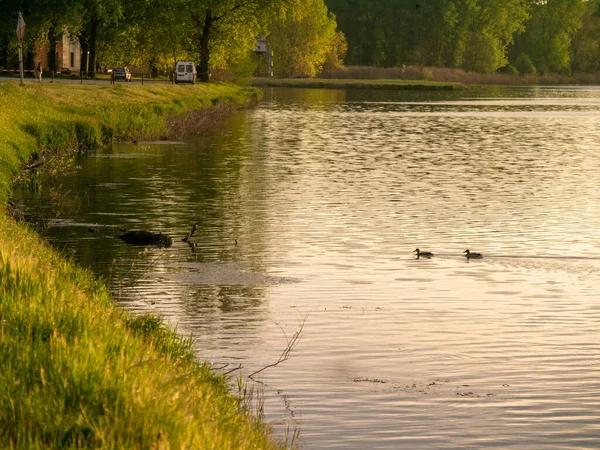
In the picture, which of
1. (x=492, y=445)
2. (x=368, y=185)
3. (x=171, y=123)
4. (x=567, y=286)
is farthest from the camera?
(x=171, y=123)

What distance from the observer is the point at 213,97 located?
7544 centimetres

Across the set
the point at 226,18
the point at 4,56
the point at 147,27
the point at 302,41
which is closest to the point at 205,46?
the point at 226,18

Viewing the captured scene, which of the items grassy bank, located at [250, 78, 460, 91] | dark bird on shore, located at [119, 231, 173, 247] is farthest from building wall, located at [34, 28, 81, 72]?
dark bird on shore, located at [119, 231, 173, 247]

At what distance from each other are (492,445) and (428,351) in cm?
375

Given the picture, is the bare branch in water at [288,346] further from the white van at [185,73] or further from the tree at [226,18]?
the tree at [226,18]

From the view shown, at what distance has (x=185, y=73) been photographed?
88.2 metres

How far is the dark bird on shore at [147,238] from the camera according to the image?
23.4m

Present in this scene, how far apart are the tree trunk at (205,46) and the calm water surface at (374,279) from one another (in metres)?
48.2

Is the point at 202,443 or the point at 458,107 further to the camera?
the point at 458,107

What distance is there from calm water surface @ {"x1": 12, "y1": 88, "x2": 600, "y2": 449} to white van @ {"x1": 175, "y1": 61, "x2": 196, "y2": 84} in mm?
41268

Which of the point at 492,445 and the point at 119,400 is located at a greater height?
the point at 119,400

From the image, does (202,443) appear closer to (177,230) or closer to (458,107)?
(177,230)

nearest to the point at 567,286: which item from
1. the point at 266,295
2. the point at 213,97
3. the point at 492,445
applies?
the point at 266,295

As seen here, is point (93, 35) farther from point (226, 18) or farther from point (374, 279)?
point (374, 279)
